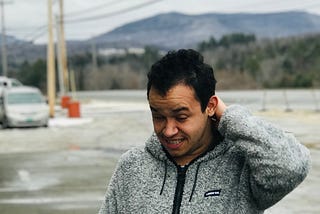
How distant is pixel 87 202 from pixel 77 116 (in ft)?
68.3

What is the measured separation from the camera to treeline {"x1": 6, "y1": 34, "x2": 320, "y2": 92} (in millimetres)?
88875

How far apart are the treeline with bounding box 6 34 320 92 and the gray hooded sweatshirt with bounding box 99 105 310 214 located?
70732mm

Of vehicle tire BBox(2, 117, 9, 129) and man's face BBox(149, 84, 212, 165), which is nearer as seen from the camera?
man's face BBox(149, 84, 212, 165)

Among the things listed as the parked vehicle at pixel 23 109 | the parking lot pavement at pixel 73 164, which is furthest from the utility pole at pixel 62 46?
the parking lot pavement at pixel 73 164

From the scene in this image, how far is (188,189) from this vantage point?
2.47 m

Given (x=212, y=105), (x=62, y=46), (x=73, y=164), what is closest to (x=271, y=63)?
(x=62, y=46)

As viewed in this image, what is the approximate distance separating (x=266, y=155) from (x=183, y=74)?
401 mm

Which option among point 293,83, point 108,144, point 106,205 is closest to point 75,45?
point 293,83

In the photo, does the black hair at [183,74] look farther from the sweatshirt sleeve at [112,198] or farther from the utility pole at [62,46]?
the utility pole at [62,46]

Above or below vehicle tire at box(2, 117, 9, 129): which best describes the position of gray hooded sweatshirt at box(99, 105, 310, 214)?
above

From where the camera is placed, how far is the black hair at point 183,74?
245cm

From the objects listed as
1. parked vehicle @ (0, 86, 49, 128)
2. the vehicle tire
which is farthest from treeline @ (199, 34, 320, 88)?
the vehicle tire

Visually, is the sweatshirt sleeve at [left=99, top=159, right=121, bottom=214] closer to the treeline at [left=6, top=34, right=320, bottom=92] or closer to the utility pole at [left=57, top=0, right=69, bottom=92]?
the utility pole at [left=57, top=0, right=69, bottom=92]

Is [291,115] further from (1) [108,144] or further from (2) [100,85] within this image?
(2) [100,85]
